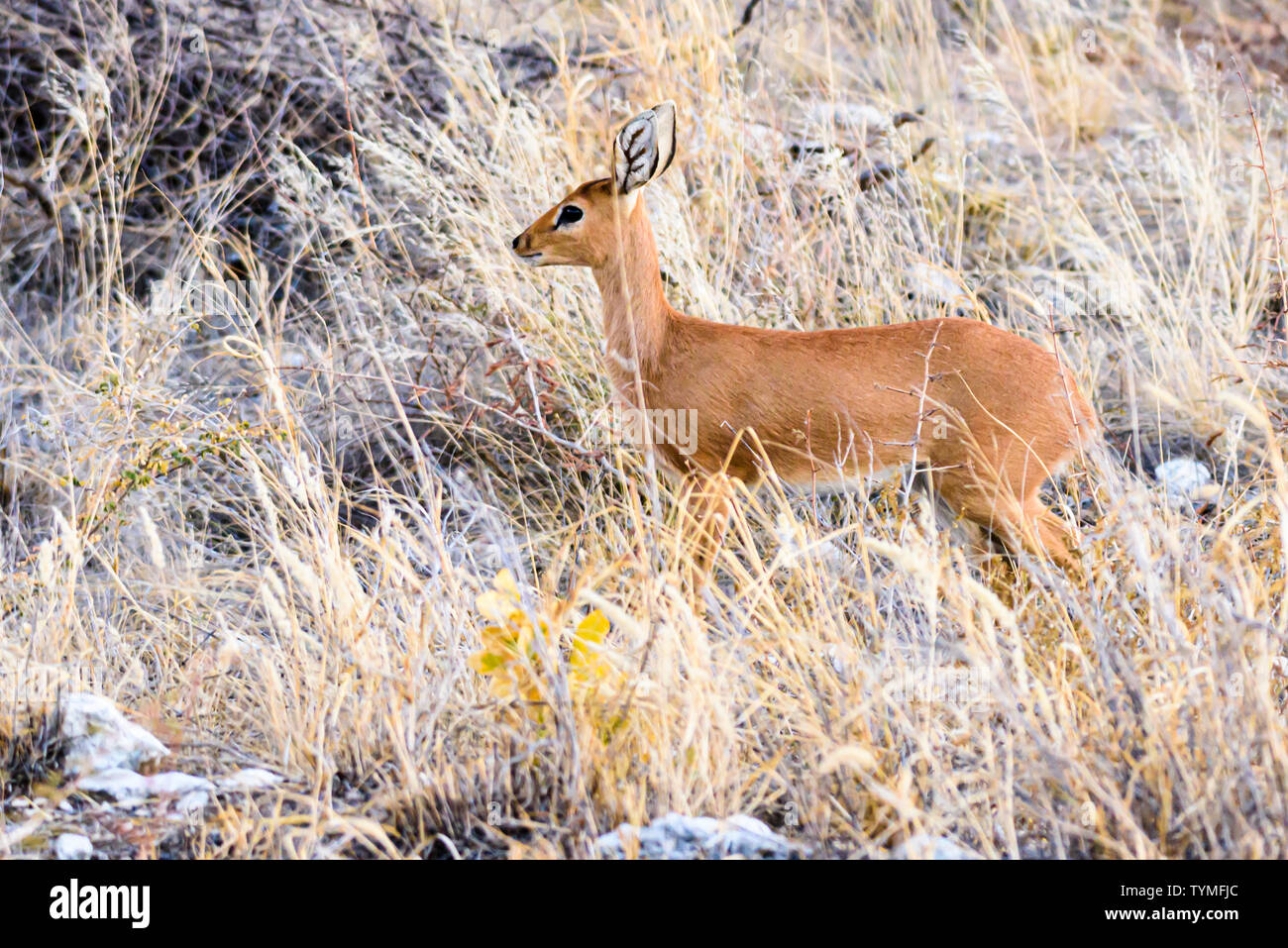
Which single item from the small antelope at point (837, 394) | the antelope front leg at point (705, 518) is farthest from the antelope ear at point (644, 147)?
the antelope front leg at point (705, 518)

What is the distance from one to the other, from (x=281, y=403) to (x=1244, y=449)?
11.6 ft

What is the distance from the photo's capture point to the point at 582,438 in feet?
15.9

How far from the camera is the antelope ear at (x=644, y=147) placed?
3.99 metres

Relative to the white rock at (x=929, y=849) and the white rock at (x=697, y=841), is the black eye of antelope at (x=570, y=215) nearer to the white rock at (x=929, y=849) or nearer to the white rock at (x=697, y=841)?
the white rock at (x=697, y=841)

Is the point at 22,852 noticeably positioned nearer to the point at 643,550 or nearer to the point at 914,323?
the point at 643,550

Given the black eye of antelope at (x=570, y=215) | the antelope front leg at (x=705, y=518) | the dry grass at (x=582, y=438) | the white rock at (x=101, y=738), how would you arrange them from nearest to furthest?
the dry grass at (x=582, y=438), the white rock at (x=101, y=738), the antelope front leg at (x=705, y=518), the black eye of antelope at (x=570, y=215)

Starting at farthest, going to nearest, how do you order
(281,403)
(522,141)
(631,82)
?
(631,82), (522,141), (281,403)

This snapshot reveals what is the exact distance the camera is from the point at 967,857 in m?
2.68

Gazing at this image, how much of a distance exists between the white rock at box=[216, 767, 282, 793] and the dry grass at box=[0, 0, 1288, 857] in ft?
0.13

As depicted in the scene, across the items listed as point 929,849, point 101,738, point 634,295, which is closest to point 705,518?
point 634,295

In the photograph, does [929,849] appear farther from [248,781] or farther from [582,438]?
[582,438]

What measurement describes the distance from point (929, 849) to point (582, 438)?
251 centimetres

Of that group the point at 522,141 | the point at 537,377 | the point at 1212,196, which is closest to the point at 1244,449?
the point at 1212,196

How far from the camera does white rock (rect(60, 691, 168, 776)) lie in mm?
3201
